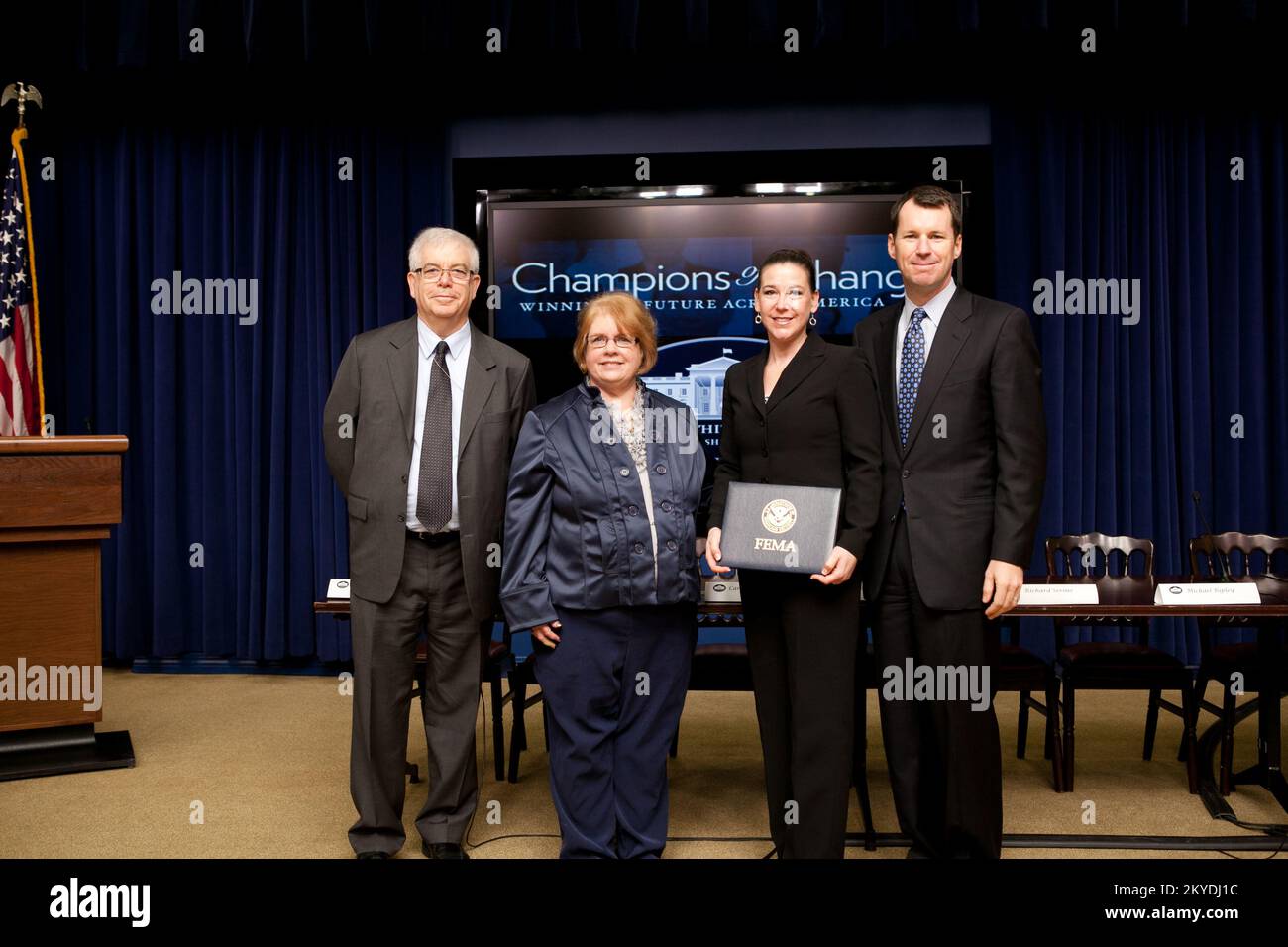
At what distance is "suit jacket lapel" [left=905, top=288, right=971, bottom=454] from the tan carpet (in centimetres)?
134

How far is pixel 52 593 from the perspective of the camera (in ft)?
12.7

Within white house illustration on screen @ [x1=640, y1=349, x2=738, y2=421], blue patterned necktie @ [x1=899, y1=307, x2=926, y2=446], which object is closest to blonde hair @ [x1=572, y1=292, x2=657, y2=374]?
blue patterned necktie @ [x1=899, y1=307, x2=926, y2=446]

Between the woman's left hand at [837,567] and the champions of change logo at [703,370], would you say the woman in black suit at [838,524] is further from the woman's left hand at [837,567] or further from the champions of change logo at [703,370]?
the champions of change logo at [703,370]

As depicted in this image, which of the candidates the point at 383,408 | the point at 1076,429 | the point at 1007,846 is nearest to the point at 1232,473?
the point at 1076,429

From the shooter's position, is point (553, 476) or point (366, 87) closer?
point (553, 476)

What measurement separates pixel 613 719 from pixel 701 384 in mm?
3014

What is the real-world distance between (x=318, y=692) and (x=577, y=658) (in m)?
2.98

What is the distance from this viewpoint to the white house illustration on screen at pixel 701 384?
218 inches

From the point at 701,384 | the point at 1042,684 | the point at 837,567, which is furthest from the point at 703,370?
the point at 837,567

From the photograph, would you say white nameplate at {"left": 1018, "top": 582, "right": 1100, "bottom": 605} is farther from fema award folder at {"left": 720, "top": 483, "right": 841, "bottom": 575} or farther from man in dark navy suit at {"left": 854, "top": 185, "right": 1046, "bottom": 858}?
fema award folder at {"left": 720, "top": 483, "right": 841, "bottom": 575}

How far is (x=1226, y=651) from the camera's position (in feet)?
12.1

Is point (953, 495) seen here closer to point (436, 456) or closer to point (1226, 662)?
point (436, 456)

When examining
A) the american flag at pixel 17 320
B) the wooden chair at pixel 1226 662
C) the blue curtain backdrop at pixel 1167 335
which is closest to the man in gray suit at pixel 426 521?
the wooden chair at pixel 1226 662
